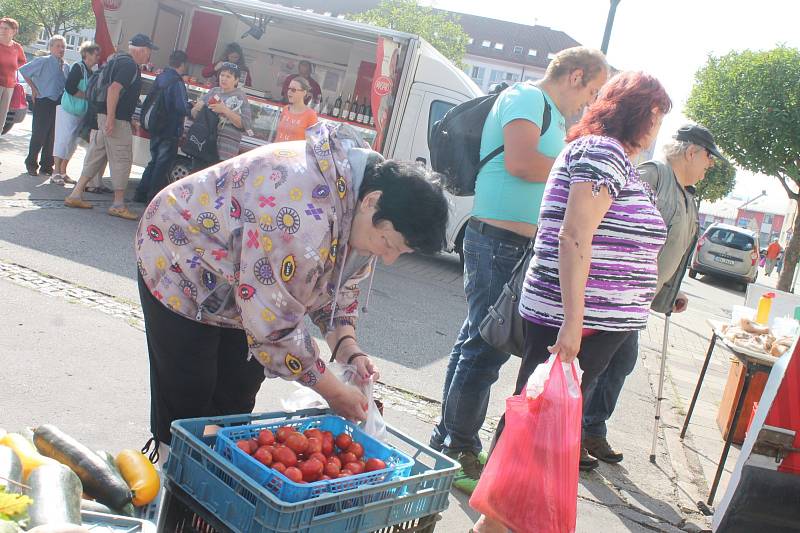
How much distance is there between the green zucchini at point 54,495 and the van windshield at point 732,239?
2423 cm

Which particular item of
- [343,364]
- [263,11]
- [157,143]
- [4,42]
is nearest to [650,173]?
[343,364]

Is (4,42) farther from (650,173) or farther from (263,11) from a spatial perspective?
(650,173)

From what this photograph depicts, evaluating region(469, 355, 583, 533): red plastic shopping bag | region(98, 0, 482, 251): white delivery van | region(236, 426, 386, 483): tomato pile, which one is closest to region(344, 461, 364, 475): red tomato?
region(236, 426, 386, 483): tomato pile

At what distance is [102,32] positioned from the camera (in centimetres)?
1269

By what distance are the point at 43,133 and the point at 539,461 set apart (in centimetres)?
1026

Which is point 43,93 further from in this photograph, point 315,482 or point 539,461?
point 315,482

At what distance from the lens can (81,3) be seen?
49719 mm

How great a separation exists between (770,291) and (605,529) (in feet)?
9.87

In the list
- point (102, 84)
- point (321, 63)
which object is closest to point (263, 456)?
point (102, 84)

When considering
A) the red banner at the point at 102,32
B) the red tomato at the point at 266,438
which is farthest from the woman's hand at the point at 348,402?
the red banner at the point at 102,32

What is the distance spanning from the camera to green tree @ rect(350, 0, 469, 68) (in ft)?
176

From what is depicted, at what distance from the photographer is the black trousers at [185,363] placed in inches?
103

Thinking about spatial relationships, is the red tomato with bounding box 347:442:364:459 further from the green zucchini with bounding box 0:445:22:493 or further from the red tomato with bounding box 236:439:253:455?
the green zucchini with bounding box 0:445:22:493

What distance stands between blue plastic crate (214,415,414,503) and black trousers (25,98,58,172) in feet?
32.2
